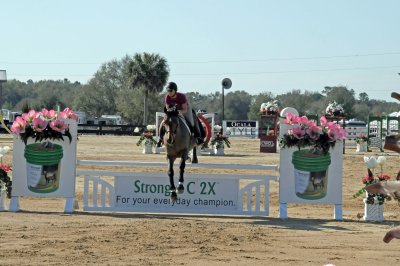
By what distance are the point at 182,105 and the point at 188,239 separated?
3.25 m

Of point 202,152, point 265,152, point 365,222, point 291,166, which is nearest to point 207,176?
point 291,166

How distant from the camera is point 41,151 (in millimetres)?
15422

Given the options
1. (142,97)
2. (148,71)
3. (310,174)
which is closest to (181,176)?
(310,174)

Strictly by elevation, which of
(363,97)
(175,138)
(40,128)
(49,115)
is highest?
A: (363,97)

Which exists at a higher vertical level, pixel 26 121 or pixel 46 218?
pixel 26 121

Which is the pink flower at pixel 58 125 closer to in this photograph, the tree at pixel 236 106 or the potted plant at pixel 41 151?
the potted plant at pixel 41 151

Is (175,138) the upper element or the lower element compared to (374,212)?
upper

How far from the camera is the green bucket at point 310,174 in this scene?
15133 mm

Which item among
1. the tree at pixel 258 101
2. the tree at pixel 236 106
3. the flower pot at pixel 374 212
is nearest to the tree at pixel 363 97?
the tree at pixel 236 106

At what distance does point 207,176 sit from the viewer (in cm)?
1520

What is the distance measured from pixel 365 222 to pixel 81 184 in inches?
355

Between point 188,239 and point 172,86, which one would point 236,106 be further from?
point 188,239

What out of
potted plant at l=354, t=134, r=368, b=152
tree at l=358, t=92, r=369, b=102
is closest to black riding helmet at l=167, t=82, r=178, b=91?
potted plant at l=354, t=134, r=368, b=152

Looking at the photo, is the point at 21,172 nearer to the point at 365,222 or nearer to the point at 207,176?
the point at 207,176
